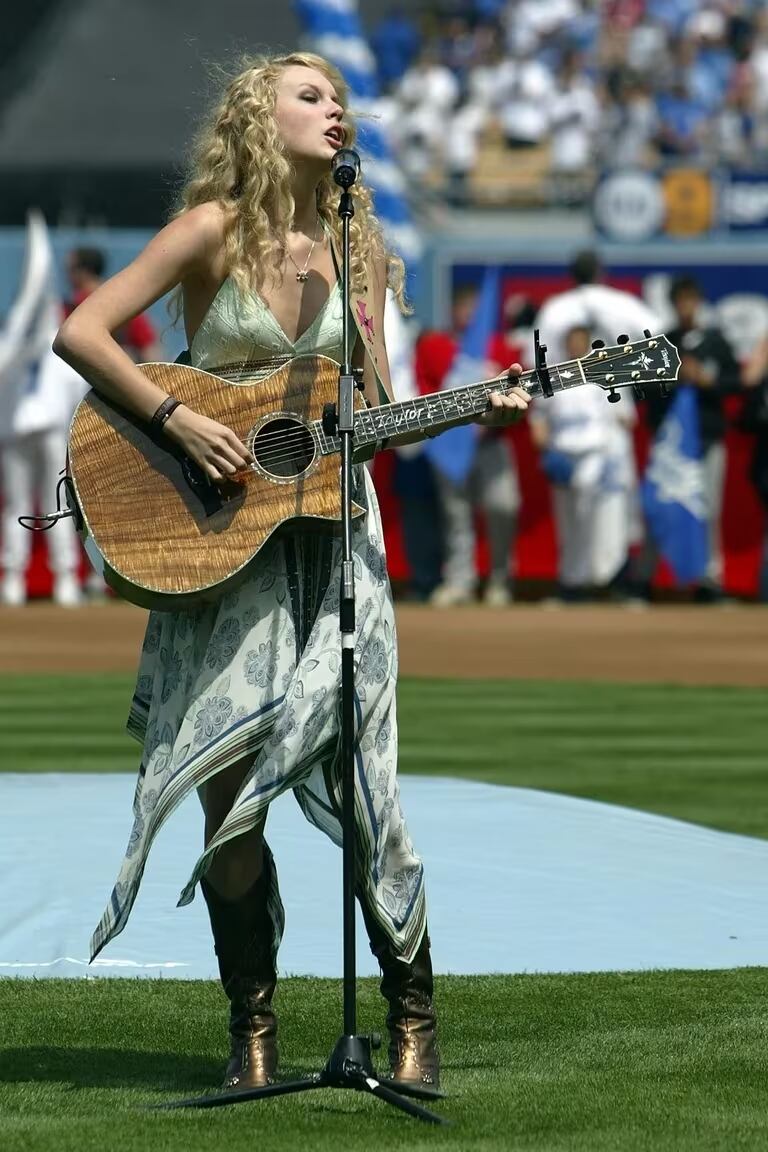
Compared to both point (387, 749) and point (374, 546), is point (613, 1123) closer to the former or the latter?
point (387, 749)

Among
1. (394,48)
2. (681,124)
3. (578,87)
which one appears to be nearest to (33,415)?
(681,124)

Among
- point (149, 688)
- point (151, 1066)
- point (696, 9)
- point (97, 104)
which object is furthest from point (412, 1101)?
point (696, 9)

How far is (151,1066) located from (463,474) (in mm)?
12786

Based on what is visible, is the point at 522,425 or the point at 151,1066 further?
the point at 522,425

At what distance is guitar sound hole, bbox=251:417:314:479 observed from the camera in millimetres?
4652

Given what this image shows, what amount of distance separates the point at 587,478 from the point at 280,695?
41.3 feet

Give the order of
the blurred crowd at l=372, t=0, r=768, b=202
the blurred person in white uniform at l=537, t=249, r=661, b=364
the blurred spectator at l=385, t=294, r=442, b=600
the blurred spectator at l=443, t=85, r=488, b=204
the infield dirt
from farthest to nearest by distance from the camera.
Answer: the blurred spectator at l=443, t=85, r=488, b=204, the blurred crowd at l=372, t=0, r=768, b=202, the blurred spectator at l=385, t=294, r=442, b=600, the blurred person in white uniform at l=537, t=249, r=661, b=364, the infield dirt

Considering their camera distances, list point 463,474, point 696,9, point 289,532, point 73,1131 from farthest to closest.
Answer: point 696,9 < point 463,474 < point 289,532 < point 73,1131

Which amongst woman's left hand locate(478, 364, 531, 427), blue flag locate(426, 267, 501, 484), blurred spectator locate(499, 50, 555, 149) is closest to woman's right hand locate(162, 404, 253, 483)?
woman's left hand locate(478, 364, 531, 427)

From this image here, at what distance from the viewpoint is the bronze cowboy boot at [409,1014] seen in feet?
15.2

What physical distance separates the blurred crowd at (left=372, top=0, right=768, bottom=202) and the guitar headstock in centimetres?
2260

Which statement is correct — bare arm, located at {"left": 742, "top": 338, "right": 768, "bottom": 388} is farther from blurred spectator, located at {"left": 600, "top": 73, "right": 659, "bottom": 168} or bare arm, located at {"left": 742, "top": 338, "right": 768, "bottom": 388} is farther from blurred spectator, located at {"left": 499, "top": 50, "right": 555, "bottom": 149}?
blurred spectator, located at {"left": 499, "top": 50, "right": 555, "bottom": 149}

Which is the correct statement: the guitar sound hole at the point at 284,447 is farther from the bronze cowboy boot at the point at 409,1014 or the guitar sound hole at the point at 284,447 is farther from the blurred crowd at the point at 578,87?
the blurred crowd at the point at 578,87

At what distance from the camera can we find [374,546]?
4.73 meters
